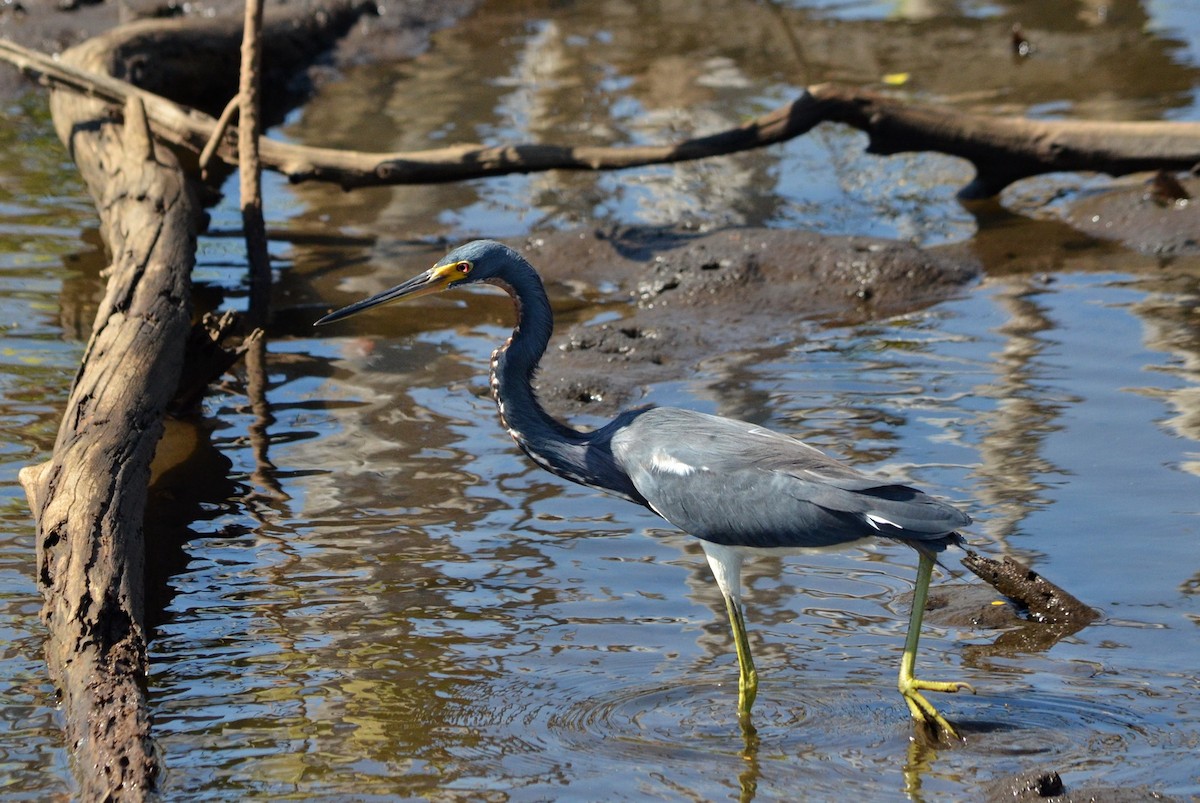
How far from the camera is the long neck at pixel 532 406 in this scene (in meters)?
5.29

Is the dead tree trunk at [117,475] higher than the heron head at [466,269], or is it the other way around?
the heron head at [466,269]

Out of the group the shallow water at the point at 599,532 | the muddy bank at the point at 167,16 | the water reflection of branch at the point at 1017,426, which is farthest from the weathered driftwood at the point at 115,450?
the muddy bank at the point at 167,16

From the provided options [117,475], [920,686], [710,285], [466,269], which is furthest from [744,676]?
[710,285]

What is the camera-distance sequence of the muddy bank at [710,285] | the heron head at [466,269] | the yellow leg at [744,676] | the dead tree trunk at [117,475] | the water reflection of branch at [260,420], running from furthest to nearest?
the muddy bank at [710,285] → the water reflection of branch at [260,420] → the heron head at [466,269] → the yellow leg at [744,676] → the dead tree trunk at [117,475]

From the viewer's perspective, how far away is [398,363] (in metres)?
8.34

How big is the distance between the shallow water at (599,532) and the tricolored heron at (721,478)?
398 millimetres

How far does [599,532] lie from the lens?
6379mm

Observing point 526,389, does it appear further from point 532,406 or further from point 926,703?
point 926,703

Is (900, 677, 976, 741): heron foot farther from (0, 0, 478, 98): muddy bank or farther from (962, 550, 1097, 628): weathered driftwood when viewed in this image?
(0, 0, 478, 98): muddy bank

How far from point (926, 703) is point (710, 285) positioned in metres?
4.73

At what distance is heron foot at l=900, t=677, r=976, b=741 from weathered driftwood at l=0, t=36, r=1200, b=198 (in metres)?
5.70

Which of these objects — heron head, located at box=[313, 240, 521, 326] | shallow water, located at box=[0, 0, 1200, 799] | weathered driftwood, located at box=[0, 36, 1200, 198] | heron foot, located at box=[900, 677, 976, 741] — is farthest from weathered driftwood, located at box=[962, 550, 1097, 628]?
weathered driftwood, located at box=[0, 36, 1200, 198]

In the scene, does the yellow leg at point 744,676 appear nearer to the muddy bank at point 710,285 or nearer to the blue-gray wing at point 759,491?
the blue-gray wing at point 759,491

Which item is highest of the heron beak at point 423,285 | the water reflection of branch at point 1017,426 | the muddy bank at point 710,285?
the heron beak at point 423,285
